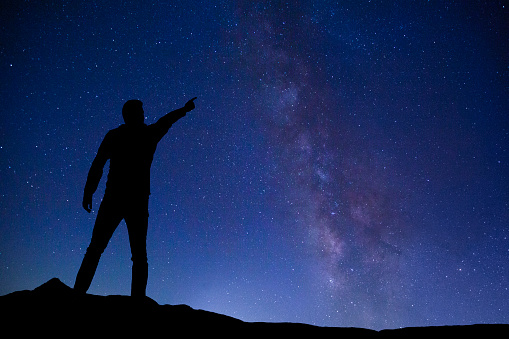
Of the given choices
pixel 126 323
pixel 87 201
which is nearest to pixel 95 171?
pixel 87 201

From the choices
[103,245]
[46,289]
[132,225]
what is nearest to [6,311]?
[46,289]

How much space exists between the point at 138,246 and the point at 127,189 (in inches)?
23.6

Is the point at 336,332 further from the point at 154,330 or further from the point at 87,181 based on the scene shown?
the point at 87,181

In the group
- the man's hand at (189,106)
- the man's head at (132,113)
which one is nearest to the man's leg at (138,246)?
the man's head at (132,113)

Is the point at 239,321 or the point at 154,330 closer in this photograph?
the point at 154,330

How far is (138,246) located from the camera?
10.6 ft

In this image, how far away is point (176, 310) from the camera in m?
2.96

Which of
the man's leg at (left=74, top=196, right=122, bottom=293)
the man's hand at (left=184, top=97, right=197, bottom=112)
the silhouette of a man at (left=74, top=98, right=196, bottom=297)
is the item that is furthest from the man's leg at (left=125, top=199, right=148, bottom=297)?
the man's hand at (left=184, top=97, right=197, bottom=112)

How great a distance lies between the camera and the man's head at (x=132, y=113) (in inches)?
138

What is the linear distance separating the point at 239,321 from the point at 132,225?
1439 millimetres

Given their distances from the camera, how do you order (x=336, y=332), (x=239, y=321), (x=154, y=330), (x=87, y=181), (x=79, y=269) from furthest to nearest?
(x=87, y=181), (x=79, y=269), (x=239, y=321), (x=336, y=332), (x=154, y=330)

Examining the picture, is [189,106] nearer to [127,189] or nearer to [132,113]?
[132,113]

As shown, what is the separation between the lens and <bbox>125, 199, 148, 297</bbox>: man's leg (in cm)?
320

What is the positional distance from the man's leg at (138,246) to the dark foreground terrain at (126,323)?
198 millimetres
